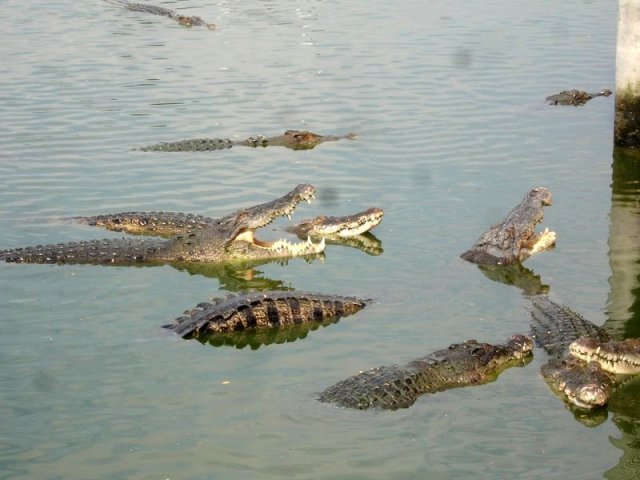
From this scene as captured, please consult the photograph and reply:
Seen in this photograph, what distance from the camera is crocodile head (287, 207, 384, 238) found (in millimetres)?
12398

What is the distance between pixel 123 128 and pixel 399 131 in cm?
422

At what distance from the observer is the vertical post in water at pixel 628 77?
14.8 m

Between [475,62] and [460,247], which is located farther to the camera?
[475,62]

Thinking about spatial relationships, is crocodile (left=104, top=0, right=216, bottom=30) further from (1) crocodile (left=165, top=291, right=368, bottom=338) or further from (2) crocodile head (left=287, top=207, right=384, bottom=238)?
(1) crocodile (left=165, top=291, right=368, bottom=338)

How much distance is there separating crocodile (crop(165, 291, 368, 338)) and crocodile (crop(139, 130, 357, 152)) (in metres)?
6.50

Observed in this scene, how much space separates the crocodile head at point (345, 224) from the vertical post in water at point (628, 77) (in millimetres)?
4546

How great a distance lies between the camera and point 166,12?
2786 cm

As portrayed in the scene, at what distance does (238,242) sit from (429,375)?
410cm

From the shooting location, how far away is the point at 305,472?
7.27 m

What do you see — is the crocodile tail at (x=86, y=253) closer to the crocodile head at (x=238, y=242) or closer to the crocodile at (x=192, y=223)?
the crocodile head at (x=238, y=242)

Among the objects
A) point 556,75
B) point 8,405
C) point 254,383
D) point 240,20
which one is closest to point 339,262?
point 254,383

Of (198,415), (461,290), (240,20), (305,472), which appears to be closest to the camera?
(305,472)

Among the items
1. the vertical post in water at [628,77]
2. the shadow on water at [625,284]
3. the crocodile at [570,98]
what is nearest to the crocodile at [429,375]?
the shadow on water at [625,284]

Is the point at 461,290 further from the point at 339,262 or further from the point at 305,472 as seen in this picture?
the point at 305,472
